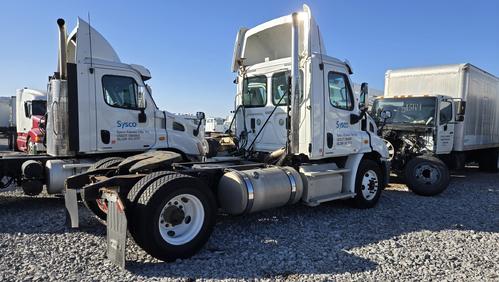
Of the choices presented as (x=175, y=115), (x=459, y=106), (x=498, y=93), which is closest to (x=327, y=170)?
(x=175, y=115)

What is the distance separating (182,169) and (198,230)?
4.09 ft

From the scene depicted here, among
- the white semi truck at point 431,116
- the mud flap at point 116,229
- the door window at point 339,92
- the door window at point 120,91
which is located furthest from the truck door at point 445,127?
the mud flap at point 116,229

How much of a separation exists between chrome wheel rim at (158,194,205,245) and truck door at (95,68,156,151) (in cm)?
358

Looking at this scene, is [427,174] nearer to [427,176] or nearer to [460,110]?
[427,176]

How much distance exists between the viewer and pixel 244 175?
578cm

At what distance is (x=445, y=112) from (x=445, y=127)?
474mm

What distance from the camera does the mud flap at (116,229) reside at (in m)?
4.21

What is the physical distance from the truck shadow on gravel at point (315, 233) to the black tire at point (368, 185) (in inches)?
7.6

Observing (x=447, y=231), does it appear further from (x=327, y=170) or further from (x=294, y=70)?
(x=294, y=70)

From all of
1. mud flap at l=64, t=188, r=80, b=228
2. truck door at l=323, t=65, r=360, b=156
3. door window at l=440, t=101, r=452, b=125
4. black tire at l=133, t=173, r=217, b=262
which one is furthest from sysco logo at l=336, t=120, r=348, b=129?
door window at l=440, t=101, r=452, b=125

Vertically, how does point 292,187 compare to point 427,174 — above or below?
above

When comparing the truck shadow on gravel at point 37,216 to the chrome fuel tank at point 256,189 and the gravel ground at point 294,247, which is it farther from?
the chrome fuel tank at point 256,189

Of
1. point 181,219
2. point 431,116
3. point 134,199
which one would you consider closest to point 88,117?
point 134,199

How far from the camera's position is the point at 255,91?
800 centimetres
